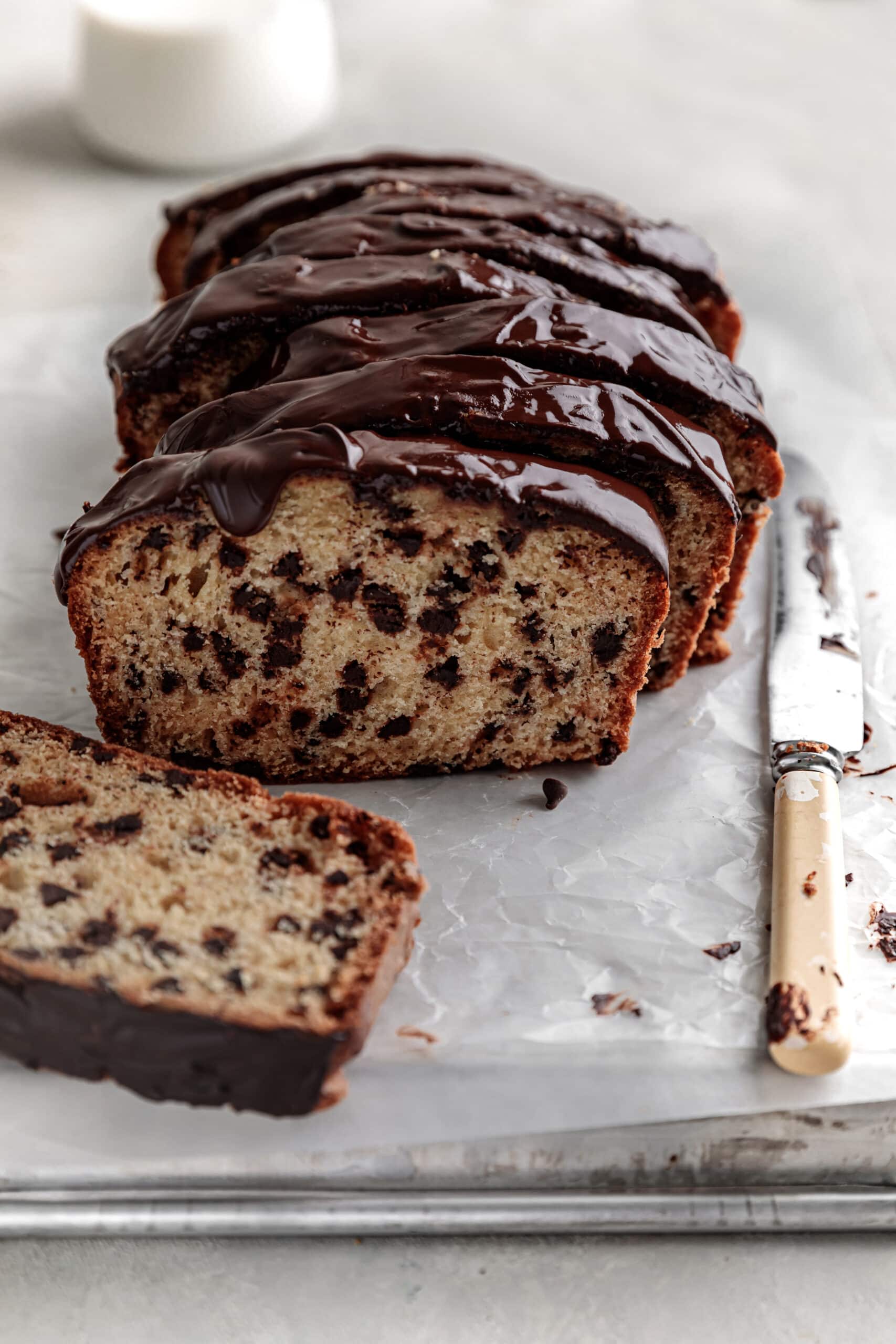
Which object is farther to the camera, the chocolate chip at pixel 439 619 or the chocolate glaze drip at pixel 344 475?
the chocolate chip at pixel 439 619

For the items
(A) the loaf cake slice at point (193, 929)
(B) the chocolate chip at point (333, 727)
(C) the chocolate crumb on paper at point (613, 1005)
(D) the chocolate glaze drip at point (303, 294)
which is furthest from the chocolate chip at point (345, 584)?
(C) the chocolate crumb on paper at point (613, 1005)

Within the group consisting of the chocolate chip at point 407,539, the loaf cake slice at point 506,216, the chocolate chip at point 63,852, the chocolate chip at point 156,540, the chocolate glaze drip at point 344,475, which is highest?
the loaf cake slice at point 506,216

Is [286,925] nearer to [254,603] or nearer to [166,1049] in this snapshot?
[166,1049]

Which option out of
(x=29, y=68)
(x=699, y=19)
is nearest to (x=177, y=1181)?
(x=29, y=68)

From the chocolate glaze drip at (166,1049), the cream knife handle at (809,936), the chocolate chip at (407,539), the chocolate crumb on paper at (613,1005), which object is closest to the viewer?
the chocolate glaze drip at (166,1049)

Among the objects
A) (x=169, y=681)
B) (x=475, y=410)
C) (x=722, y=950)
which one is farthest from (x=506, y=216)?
(x=722, y=950)

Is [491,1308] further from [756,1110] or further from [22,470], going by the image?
[22,470]

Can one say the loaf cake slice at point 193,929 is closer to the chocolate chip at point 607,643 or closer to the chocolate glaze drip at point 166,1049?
the chocolate glaze drip at point 166,1049

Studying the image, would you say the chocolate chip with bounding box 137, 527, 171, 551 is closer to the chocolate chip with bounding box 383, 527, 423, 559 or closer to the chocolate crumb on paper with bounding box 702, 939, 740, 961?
the chocolate chip with bounding box 383, 527, 423, 559

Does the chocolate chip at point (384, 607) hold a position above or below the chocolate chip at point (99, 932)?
above
